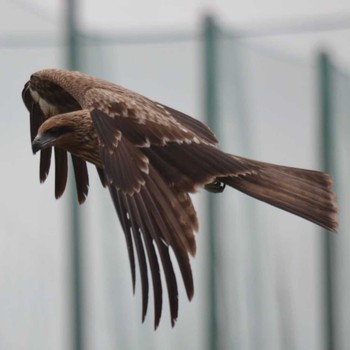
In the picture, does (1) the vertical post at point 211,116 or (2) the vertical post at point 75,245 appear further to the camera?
(1) the vertical post at point 211,116

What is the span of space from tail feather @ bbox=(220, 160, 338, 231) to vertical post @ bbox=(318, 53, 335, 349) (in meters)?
4.08

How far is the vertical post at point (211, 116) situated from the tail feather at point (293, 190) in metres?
3.71

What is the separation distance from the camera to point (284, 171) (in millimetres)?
7156

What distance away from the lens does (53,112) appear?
8133 mm

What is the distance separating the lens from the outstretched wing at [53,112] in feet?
26.5

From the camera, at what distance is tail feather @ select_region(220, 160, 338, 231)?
6840mm

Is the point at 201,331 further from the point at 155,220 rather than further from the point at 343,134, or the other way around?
the point at 155,220

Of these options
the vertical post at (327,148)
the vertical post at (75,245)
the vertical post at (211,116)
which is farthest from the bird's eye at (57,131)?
the vertical post at (327,148)

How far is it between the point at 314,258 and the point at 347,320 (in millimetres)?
423

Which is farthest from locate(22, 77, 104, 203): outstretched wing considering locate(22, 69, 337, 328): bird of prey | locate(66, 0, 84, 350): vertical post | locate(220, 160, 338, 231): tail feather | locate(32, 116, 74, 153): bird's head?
locate(66, 0, 84, 350): vertical post

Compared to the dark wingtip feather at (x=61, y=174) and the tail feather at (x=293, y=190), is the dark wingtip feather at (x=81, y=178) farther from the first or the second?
the tail feather at (x=293, y=190)

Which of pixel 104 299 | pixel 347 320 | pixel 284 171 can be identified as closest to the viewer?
pixel 284 171

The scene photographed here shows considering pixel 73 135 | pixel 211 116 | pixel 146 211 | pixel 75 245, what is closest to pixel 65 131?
pixel 73 135

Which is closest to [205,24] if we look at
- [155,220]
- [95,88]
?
[95,88]
